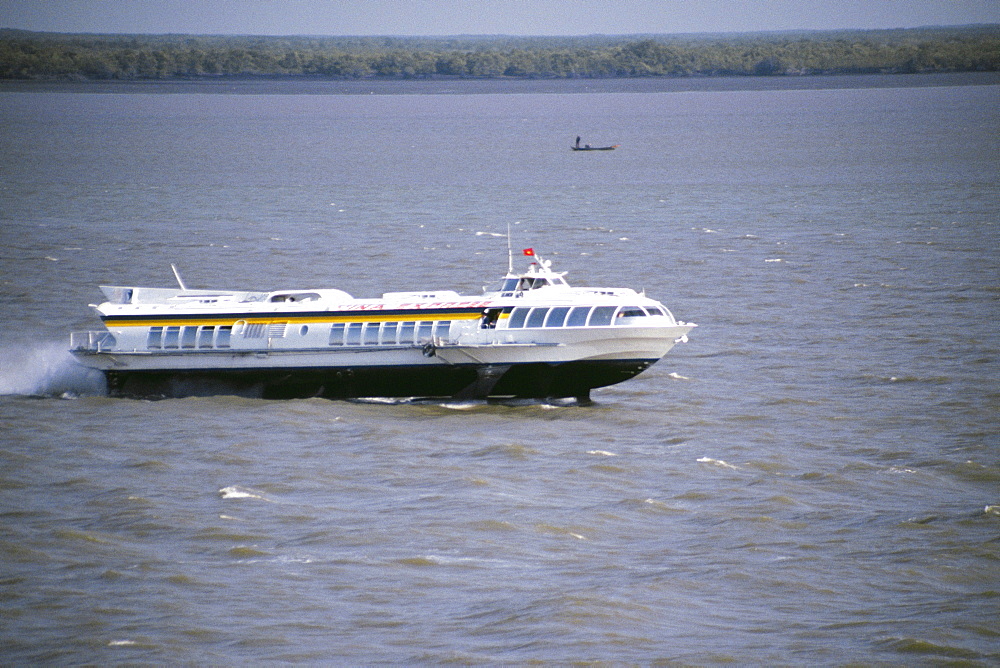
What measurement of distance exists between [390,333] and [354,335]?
1213 millimetres

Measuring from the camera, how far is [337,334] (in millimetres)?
46844

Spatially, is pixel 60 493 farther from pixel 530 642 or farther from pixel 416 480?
pixel 530 642

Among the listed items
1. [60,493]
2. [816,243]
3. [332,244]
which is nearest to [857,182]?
[816,243]

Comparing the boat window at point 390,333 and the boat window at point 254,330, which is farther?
the boat window at point 254,330

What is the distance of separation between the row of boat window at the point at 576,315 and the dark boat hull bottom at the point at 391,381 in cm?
132

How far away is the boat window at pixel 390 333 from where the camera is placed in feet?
152

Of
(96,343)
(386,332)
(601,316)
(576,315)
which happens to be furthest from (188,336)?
(601,316)

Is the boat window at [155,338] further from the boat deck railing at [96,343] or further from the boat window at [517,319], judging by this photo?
the boat window at [517,319]

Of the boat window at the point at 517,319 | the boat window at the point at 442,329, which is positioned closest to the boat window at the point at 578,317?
the boat window at the point at 517,319

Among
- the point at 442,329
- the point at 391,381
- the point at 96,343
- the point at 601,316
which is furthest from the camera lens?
the point at 96,343

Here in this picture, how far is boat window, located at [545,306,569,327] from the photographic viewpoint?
4528 centimetres

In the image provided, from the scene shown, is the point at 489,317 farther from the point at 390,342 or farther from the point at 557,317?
the point at 390,342

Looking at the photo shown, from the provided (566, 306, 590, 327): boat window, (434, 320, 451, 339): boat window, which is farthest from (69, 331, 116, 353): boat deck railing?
(566, 306, 590, 327): boat window

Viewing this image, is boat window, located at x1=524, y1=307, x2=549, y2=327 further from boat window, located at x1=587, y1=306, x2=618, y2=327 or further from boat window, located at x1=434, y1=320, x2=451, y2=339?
boat window, located at x1=434, y1=320, x2=451, y2=339
